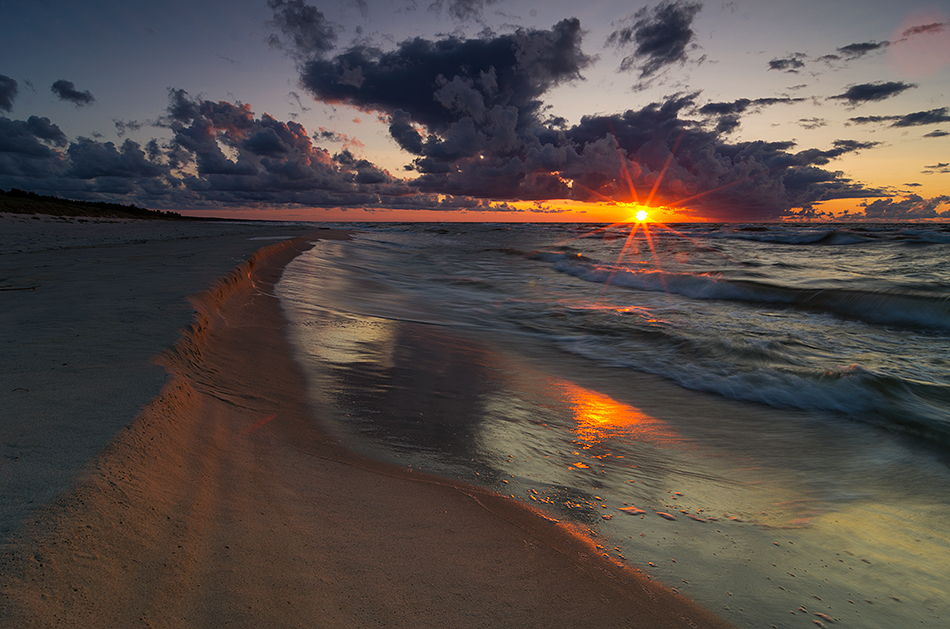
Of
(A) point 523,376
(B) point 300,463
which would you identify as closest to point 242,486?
(B) point 300,463

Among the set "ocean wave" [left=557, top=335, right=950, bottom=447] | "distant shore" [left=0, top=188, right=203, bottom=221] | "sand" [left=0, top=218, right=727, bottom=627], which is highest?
"distant shore" [left=0, top=188, right=203, bottom=221]

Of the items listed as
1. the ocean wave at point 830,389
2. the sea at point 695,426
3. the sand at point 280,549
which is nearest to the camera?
the sand at point 280,549

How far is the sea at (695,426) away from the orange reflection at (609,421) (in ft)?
0.08

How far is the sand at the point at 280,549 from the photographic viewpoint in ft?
3.61

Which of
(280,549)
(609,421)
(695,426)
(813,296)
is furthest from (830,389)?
(813,296)

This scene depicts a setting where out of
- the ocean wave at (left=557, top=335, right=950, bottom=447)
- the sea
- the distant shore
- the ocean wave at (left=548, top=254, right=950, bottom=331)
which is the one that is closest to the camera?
the sea

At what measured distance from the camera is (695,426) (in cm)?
335

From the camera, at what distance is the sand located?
1.10 metres

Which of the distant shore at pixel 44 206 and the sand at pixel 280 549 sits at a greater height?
the distant shore at pixel 44 206

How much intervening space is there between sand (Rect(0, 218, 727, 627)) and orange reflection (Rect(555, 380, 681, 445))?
1.30 meters

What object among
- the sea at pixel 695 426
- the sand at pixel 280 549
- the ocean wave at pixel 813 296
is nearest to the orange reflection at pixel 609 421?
the sea at pixel 695 426

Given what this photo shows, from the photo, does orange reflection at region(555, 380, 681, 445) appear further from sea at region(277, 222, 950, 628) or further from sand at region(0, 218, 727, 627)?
sand at region(0, 218, 727, 627)

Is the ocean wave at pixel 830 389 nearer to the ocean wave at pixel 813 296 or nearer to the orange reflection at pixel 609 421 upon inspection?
the orange reflection at pixel 609 421

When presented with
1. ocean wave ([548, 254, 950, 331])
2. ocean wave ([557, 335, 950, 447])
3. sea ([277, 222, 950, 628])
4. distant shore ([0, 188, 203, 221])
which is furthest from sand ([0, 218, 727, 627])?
distant shore ([0, 188, 203, 221])
